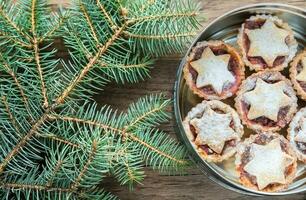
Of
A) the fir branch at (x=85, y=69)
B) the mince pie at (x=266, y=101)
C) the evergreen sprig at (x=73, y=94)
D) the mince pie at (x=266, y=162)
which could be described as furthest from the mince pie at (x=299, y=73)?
the fir branch at (x=85, y=69)

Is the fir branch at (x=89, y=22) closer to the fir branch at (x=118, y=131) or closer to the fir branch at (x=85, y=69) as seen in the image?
the fir branch at (x=85, y=69)

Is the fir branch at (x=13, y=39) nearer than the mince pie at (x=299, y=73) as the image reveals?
Yes

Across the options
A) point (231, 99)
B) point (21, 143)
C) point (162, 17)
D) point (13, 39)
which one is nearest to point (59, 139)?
point (21, 143)

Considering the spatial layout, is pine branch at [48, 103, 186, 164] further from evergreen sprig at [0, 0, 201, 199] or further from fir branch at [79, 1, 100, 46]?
fir branch at [79, 1, 100, 46]

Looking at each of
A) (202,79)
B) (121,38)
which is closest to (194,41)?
(202,79)

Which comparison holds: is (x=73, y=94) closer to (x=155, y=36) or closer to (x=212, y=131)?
(x=155, y=36)
